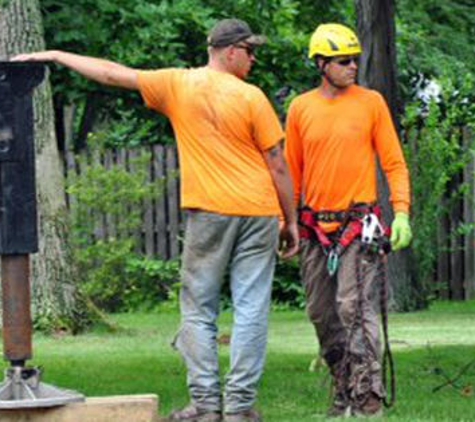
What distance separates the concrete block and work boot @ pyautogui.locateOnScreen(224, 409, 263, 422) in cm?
36

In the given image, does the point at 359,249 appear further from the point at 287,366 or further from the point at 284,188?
the point at 287,366

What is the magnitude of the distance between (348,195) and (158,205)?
45.7 feet

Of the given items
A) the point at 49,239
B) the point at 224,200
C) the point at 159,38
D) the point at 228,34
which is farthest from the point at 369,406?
the point at 159,38

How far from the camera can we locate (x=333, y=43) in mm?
10125

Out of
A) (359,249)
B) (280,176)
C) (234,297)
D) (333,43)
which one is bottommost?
(234,297)

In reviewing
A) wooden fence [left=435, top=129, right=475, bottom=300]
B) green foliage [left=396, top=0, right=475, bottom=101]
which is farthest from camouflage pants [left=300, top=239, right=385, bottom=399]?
green foliage [left=396, top=0, right=475, bottom=101]

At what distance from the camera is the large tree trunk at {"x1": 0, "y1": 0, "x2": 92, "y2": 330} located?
16484mm

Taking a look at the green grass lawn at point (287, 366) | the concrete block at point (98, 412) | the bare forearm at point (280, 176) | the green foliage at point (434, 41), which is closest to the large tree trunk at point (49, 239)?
the green grass lawn at point (287, 366)

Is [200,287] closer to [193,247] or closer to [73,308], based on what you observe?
[193,247]

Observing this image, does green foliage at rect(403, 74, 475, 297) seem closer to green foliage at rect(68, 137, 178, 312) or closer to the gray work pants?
green foliage at rect(68, 137, 178, 312)

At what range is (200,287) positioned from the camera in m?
9.30

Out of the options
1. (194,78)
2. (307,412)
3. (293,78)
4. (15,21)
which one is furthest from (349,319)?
(293,78)

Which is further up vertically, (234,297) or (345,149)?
(345,149)

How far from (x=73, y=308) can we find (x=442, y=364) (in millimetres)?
4956
